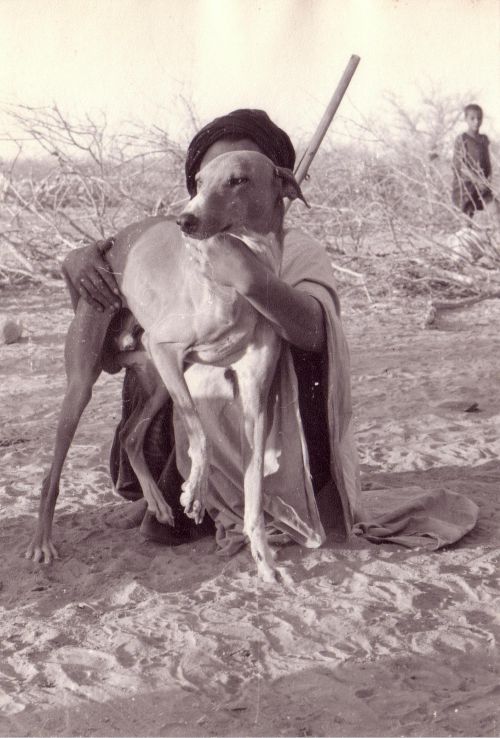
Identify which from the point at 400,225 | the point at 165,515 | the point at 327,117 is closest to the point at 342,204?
the point at 400,225

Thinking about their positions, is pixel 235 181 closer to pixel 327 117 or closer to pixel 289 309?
pixel 289 309

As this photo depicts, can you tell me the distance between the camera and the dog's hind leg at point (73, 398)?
360 cm

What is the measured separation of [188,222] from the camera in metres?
2.65

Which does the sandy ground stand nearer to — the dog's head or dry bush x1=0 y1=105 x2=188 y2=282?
the dog's head

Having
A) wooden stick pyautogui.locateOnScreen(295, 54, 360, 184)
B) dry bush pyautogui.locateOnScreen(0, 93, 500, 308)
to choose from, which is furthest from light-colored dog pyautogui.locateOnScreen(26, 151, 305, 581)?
dry bush pyautogui.locateOnScreen(0, 93, 500, 308)

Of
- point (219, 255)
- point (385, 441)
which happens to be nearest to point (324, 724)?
point (219, 255)

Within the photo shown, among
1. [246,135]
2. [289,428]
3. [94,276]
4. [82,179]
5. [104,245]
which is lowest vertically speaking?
[289,428]

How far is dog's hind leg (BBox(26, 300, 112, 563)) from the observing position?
3602 mm

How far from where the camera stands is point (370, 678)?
266cm

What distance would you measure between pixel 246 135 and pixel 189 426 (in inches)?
43.1

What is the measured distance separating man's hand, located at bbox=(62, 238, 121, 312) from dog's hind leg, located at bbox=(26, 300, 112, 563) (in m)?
0.05

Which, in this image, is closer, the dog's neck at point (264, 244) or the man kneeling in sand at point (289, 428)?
the dog's neck at point (264, 244)

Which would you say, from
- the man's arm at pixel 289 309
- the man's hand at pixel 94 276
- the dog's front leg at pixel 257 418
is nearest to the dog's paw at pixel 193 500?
the dog's front leg at pixel 257 418

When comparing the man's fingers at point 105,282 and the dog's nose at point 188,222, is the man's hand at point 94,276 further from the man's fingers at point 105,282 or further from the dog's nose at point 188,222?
the dog's nose at point 188,222
